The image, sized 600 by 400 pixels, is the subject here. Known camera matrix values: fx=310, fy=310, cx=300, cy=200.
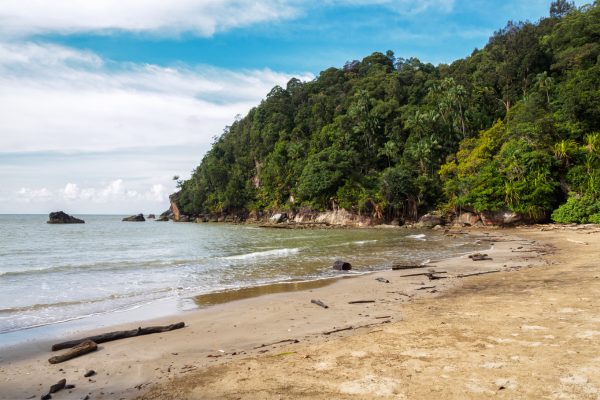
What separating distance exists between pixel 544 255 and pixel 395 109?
2027 inches

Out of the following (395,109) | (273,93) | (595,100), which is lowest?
(595,100)

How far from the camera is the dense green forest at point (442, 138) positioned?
109 feet

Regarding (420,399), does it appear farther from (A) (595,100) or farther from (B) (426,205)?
(B) (426,205)

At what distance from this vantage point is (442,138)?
172 feet

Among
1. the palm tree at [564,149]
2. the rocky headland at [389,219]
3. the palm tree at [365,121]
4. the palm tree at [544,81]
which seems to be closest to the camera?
the palm tree at [564,149]

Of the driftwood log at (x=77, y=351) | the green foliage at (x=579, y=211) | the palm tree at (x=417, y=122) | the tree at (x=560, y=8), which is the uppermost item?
the tree at (x=560, y=8)

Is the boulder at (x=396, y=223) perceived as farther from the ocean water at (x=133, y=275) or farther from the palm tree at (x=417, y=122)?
the ocean water at (x=133, y=275)

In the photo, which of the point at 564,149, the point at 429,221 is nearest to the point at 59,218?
the point at 429,221

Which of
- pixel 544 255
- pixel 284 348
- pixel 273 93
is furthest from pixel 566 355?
pixel 273 93

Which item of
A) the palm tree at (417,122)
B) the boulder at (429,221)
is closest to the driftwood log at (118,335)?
the boulder at (429,221)

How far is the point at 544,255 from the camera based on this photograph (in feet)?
49.3

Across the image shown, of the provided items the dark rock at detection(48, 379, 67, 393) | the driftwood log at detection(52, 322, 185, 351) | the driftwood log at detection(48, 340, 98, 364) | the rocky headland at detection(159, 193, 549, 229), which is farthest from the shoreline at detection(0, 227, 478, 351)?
the rocky headland at detection(159, 193, 549, 229)

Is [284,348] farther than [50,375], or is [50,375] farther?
[284,348]

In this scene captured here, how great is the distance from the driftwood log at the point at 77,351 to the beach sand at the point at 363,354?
120 mm
